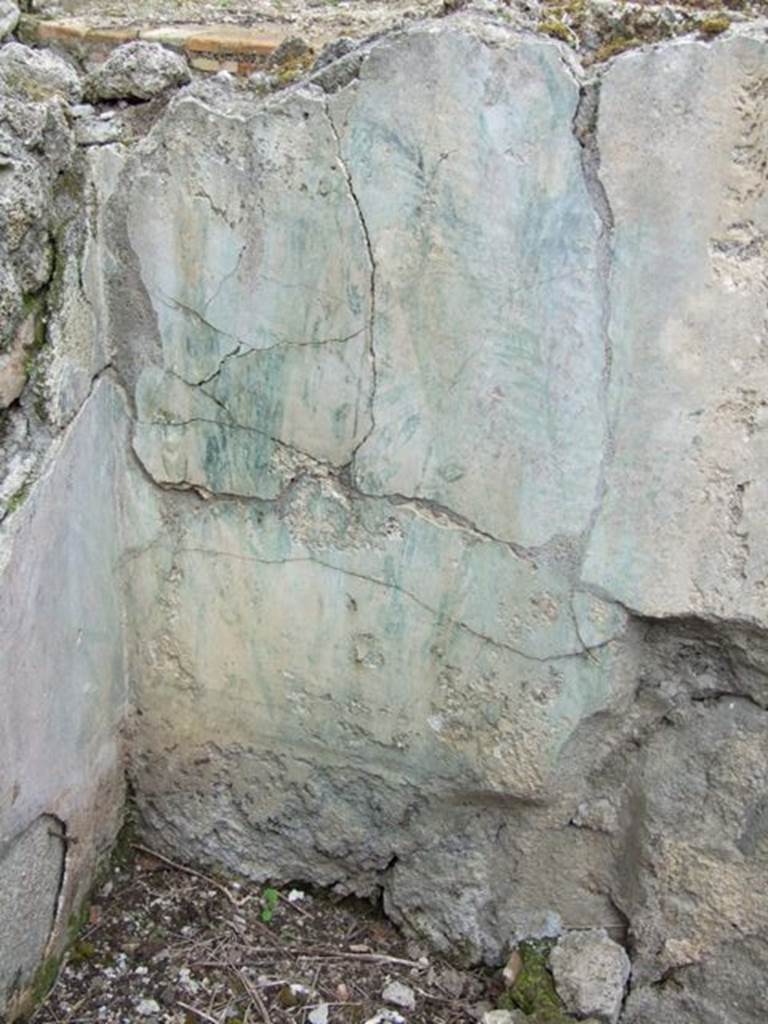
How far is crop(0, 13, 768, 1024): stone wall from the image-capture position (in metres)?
1.88

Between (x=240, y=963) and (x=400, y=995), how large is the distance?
319 mm

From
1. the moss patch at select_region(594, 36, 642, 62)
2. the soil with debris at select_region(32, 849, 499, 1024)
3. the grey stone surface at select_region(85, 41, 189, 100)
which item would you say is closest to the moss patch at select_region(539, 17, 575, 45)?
the moss patch at select_region(594, 36, 642, 62)

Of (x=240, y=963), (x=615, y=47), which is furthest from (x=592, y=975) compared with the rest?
(x=615, y=47)

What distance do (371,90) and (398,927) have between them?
63.5 inches

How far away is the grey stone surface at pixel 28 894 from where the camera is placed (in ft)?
7.06

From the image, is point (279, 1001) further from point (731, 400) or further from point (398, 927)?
point (731, 400)

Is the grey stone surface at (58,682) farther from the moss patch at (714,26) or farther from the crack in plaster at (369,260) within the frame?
the moss patch at (714,26)

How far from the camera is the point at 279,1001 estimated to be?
2.33 meters

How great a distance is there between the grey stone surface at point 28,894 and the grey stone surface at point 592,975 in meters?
0.95

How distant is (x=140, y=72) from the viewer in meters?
2.12

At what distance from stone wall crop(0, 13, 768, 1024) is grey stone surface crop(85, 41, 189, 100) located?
5cm

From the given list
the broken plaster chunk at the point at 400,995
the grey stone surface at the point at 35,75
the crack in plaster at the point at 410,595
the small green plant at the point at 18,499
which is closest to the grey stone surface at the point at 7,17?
the grey stone surface at the point at 35,75

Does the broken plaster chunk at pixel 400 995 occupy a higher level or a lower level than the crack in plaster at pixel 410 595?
lower

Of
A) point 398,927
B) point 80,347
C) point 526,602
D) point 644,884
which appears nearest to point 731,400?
point 526,602
